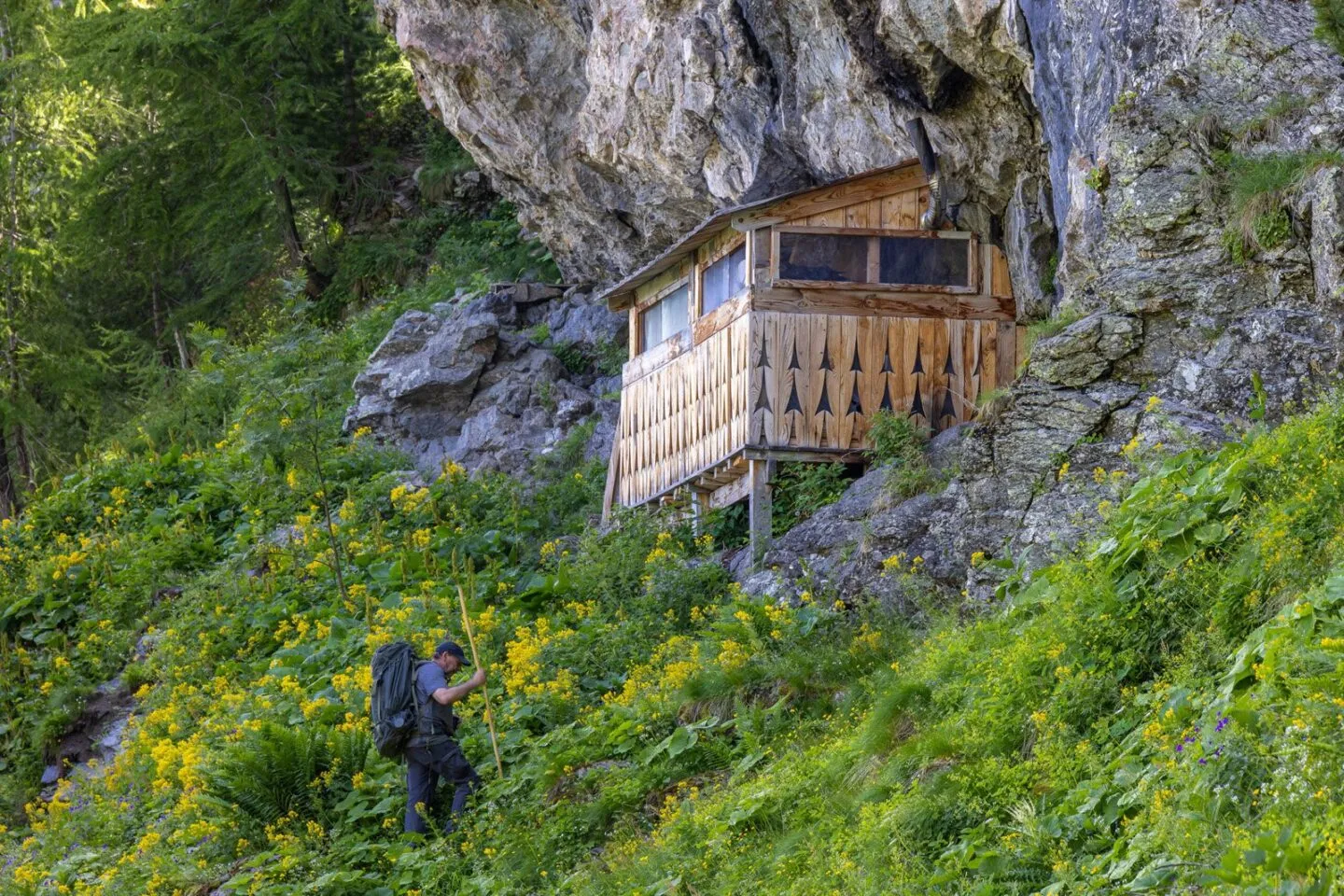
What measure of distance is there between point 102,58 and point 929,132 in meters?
18.9

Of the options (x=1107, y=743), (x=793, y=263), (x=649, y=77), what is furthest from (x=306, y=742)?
(x=649, y=77)

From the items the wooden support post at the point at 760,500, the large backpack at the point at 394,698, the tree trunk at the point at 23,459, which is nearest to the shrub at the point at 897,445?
the wooden support post at the point at 760,500

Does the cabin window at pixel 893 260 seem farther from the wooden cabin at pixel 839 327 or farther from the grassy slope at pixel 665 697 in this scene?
the grassy slope at pixel 665 697

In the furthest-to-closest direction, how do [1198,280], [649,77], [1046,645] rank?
[649,77]
[1198,280]
[1046,645]

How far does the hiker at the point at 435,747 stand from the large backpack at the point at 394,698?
0.05m

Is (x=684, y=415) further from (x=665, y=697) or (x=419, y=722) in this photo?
(x=419, y=722)

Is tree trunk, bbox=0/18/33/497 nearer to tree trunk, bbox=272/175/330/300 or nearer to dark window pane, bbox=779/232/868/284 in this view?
tree trunk, bbox=272/175/330/300

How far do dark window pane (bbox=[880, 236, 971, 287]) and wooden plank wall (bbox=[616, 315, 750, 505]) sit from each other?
1.78 meters

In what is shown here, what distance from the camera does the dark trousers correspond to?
12.5 meters

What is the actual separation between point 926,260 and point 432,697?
9.03m

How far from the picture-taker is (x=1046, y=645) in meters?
9.70

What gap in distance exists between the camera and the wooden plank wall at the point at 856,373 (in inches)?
738

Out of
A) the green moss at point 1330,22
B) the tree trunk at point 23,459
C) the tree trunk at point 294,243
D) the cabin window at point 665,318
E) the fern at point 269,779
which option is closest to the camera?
the green moss at point 1330,22

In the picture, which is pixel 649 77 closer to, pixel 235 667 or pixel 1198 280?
pixel 235 667
